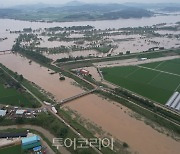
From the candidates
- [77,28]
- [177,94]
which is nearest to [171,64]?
[177,94]

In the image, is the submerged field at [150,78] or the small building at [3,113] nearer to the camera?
the small building at [3,113]

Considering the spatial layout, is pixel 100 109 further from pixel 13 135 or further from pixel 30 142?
pixel 13 135

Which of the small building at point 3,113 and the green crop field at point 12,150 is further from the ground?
the small building at point 3,113

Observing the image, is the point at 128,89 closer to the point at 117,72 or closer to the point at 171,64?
the point at 117,72

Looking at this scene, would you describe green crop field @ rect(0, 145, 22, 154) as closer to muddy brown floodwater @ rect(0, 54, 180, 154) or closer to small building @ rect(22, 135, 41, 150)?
small building @ rect(22, 135, 41, 150)

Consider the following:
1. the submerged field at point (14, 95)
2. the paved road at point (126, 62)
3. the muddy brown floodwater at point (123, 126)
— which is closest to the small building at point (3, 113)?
the submerged field at point (14, 95)

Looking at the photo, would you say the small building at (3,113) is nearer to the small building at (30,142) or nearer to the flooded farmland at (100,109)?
the small building at (30,142)

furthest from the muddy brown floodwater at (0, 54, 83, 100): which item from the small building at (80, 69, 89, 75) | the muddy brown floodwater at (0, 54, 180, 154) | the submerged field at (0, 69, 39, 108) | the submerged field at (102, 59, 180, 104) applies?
the submerged field at (102, 59, 180, 104)

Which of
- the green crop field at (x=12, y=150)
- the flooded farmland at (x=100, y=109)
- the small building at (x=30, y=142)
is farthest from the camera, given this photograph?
the flooded farmland at (x=100, y=109)
